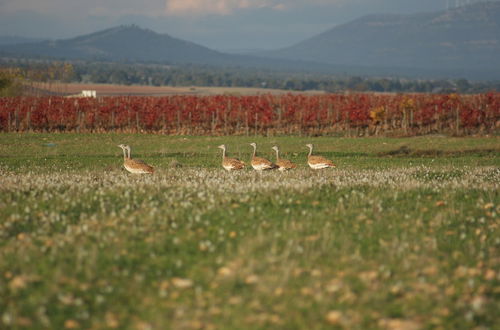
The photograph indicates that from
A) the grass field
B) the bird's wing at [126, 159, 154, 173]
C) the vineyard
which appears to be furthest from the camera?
the vineyard

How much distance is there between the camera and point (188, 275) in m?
11.8

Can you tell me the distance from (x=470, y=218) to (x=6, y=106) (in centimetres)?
5447

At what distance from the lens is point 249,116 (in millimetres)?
64562

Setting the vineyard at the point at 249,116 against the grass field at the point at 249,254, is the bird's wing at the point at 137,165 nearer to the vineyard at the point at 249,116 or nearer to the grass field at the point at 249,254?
the grass field at the point at 249,254

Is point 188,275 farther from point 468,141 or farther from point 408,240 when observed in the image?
point 468,141

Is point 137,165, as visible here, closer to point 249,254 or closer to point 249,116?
point 249,254

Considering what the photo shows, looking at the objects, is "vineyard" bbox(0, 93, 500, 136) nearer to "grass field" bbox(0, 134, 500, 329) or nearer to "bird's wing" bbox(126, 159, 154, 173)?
"bird's wing" bbox(126, 159, 154, 173)

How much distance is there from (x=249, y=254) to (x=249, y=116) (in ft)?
173

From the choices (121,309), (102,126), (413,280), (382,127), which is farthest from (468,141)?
(121,309)

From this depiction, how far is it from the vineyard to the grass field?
138 feet

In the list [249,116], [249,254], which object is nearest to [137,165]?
[249,254]

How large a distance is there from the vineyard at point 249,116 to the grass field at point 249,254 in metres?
42.0

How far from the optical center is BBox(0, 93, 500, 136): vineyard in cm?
6175

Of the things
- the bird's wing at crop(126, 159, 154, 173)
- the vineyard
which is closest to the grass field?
the bird's wing at crop(126, 159, 154, 173)
